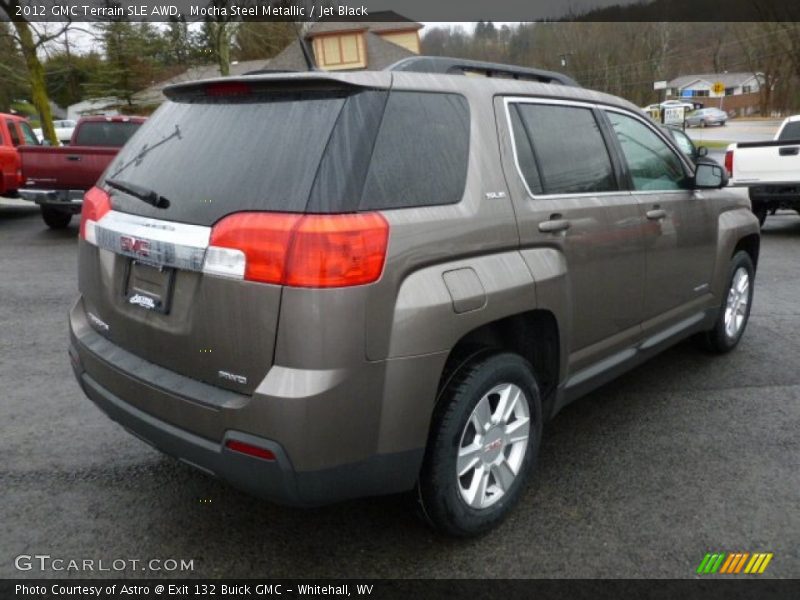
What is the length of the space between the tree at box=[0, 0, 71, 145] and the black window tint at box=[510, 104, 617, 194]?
21864 millimetres

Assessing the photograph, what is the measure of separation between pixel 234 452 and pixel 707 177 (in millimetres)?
3335

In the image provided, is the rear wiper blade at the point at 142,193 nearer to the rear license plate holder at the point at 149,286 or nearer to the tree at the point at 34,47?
the rear license plate holder at the point at 149,286

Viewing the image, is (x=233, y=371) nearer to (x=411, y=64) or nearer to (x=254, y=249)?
(x=254, y=249)

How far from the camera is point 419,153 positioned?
246 centimetres

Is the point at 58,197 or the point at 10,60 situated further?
the point at 10,60

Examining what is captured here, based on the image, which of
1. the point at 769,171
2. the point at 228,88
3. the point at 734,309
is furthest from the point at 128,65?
the point at 228,88

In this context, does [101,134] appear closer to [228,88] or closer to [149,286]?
[228,88]

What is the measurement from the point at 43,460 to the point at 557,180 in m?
2.84

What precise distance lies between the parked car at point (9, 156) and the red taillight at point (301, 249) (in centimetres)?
1160

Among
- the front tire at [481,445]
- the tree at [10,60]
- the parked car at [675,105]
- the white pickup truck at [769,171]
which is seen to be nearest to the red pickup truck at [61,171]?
the front tire at [481,445]

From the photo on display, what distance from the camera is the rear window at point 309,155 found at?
7.30ft

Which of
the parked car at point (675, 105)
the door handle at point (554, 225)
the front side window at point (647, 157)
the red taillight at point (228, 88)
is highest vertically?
the red taillight at point (228, 88)

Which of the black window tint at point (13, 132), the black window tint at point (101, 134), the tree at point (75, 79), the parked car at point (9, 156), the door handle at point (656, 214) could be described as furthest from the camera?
the tree at point (75, 79)

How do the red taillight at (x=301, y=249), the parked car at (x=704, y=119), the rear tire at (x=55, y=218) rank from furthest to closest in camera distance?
the parked car at (x=704, y=119) < the rear tire at (x=55, y=218) < the red taillight at (x=301, y=249)
